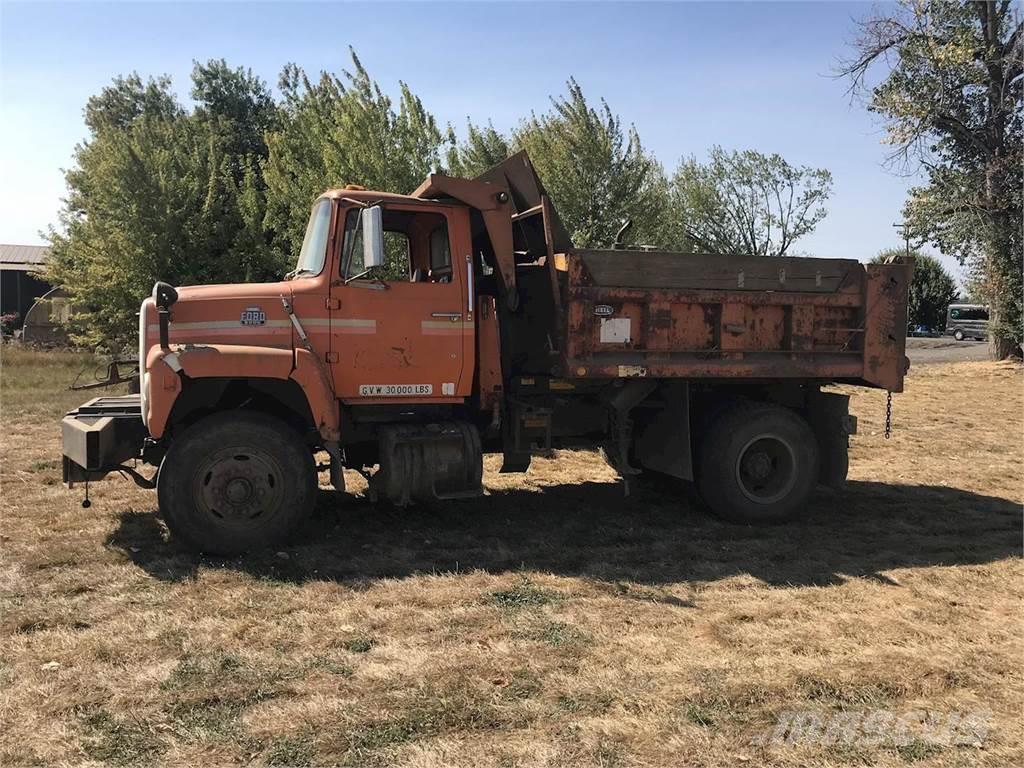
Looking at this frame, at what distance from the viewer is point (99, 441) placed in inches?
223

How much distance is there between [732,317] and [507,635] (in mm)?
3698

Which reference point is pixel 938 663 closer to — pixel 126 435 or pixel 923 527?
pixel 923 527

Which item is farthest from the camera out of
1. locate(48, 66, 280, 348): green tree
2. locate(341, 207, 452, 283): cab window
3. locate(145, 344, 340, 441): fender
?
locate(48, 66, 280, 348): green tree

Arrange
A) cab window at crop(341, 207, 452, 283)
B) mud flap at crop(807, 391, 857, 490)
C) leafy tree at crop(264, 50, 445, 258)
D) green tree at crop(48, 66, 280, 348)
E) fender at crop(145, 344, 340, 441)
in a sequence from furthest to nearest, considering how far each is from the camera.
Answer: green tree at crop(48, 66, 280, 348) → leafy tree at crop(264, 50, 445, 258) → mud flap at crop(807, 391, 857, 490) → cab window at crop(341, 207, 452, 283) → fender at crop(145, 344, 340, 441)

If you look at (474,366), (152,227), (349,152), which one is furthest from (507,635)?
(152,227)

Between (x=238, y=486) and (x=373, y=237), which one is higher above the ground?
(x=373, y=237)

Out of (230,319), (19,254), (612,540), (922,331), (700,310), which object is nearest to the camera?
(230,319)

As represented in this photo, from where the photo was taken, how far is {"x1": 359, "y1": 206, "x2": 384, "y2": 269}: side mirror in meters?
5.62

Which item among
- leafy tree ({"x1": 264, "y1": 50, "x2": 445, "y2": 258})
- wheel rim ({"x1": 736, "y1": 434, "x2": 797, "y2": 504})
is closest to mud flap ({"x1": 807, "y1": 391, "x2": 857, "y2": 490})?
wheel rim ({"x1": 736, "y1": 434, "x2": 797, "y2": 504})

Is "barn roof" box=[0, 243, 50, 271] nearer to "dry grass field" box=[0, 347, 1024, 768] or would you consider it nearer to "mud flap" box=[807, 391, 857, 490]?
"dry grass field" box=[0, 347, 1024, 768]

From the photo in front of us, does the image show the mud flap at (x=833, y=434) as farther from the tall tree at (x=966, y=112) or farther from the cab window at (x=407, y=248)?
the tall tree at (x=966, y=112)

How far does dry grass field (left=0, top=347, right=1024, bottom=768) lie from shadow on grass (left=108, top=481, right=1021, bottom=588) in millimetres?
33

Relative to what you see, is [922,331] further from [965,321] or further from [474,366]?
[474,366]

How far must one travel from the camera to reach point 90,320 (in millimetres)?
20016
